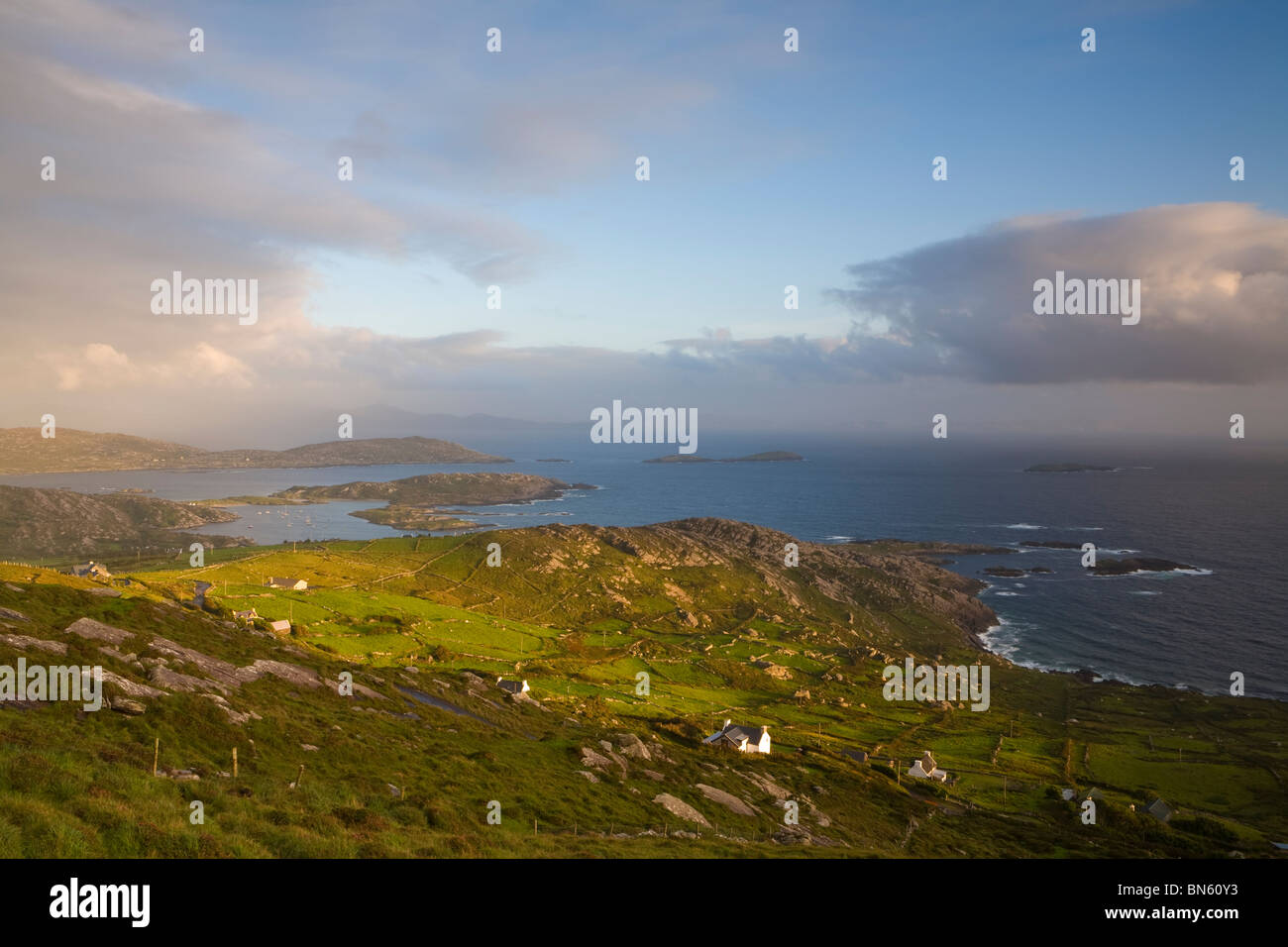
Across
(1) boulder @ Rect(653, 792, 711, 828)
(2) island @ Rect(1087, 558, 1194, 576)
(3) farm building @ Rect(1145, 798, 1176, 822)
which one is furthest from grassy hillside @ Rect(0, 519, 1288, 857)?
(2) island @ Rect(1087, 558, 1194, 576)

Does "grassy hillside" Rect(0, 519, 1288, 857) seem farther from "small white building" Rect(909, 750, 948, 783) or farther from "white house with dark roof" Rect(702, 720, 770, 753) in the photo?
"white house with dark roof" Rect(702, 720, 770, 753)

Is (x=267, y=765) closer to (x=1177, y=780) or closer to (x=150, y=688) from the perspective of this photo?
(x=150, y=688)

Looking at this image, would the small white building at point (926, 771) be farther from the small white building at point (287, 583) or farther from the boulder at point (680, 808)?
the small white building at point (287, 583)

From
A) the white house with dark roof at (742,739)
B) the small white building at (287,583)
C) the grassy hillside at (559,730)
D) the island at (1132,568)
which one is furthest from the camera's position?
the island at (1132,568)

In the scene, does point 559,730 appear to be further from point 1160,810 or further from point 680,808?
point 1160,810

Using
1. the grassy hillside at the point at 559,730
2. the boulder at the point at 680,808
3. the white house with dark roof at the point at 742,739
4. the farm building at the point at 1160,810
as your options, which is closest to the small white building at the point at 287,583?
the grassy hillside at the point at 559,730

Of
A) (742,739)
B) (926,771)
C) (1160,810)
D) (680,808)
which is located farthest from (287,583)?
(1160,810)
